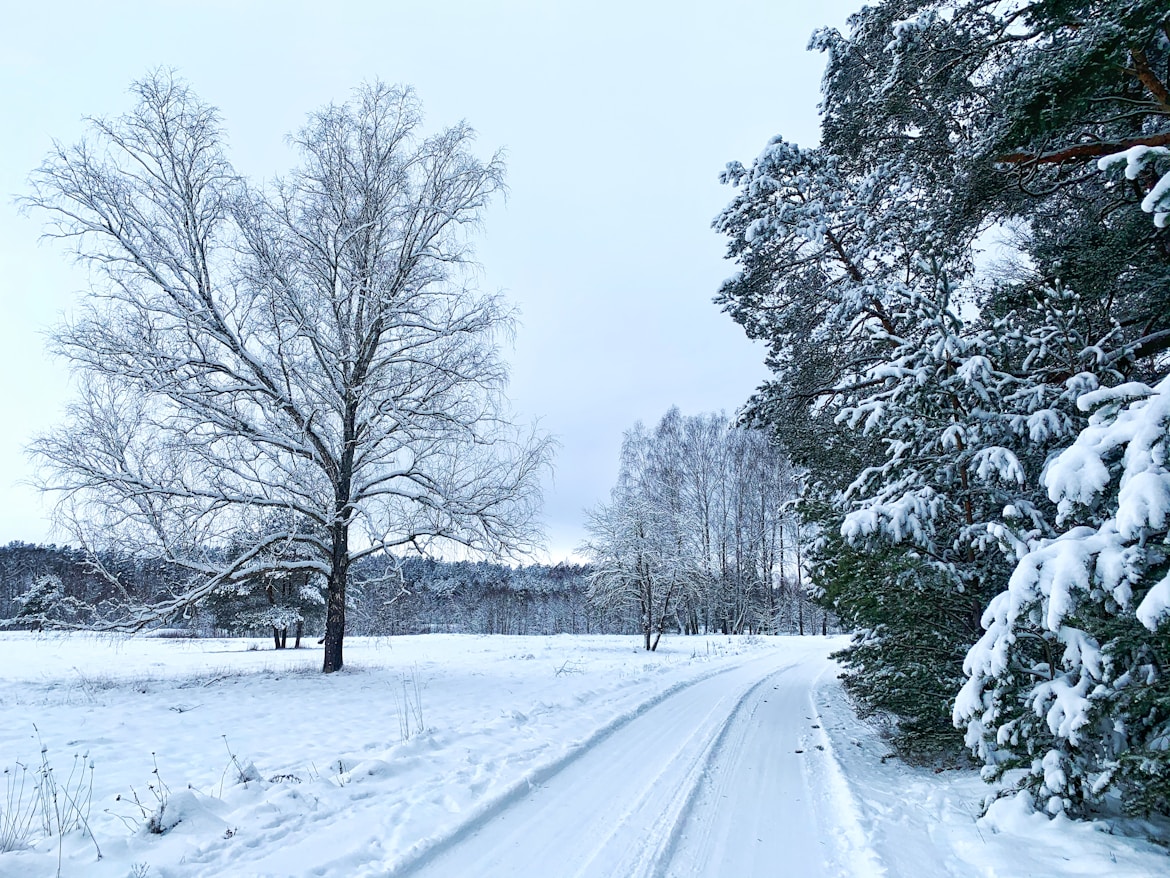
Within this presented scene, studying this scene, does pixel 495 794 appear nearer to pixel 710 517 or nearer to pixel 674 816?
pixel 674 816

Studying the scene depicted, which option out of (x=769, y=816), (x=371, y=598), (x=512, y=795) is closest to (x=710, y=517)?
(x=371, y=598)

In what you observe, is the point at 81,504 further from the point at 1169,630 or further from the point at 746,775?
the point at 1169,630

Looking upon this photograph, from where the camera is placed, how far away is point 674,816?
12.5 feet

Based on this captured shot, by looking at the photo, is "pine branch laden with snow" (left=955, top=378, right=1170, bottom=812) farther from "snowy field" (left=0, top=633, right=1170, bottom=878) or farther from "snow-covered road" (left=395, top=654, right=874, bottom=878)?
"snow-covered road" (left=395, top=654, right=874, bottom=878)

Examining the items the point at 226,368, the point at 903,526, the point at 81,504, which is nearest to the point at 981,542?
the point at 903,526

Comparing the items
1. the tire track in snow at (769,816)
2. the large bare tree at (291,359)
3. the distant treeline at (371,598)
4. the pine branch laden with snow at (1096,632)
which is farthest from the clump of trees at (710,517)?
the pine branch laden with snow at (1096,632)

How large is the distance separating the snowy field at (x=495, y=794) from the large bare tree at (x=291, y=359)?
3051mm

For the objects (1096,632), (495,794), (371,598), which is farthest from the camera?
(371,598)

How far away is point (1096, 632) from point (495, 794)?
13.3 feet

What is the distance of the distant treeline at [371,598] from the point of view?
9531 millimetres

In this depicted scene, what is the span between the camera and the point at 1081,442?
2.81 meters

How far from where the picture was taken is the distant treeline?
9.53 meters

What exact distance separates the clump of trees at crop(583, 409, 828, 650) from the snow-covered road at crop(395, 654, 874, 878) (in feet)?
62.8

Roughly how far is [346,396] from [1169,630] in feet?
37.3
